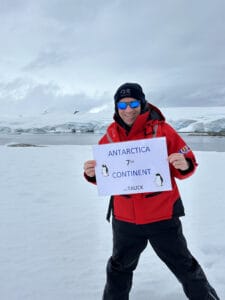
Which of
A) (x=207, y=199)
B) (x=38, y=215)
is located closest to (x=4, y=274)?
(x=38, y=215)

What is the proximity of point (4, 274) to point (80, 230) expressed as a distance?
1331 millimetres

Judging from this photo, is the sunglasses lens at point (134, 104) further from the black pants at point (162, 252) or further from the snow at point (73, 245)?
the snow at point (73, 245)

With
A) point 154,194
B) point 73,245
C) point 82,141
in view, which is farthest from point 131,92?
point 82,141

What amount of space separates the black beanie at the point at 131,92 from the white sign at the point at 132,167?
0.97 feet

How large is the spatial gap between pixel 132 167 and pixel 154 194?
0.23m

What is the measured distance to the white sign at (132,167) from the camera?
1912 mm

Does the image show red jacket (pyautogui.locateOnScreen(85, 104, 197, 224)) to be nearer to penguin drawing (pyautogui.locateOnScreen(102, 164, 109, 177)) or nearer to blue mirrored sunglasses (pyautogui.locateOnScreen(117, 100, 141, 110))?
blue mirrored sunglasses (pyautogui.locateOnScreen(117, 100, 141, 110))

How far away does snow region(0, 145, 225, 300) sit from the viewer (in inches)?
103

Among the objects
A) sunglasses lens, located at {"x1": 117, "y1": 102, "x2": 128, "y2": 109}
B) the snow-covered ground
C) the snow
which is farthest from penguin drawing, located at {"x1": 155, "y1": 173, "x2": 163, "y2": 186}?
the snow-covered ground

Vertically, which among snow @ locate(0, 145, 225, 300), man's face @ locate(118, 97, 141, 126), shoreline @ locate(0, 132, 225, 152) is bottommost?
snow @ locate(0, 145, 225, 300)

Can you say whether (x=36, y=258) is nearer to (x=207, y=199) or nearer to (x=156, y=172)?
(x=156, y=172)

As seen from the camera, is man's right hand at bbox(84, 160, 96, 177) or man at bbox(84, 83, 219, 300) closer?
man at bbox(84, 83, 219, 300)

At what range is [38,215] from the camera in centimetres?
460

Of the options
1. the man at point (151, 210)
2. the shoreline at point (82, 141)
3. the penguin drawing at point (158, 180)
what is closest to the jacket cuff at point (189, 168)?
the man at point (151, 210)
